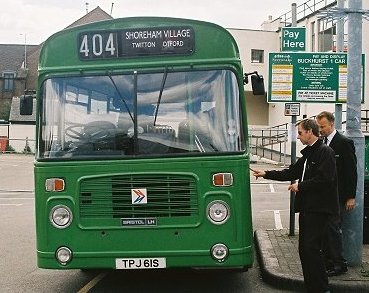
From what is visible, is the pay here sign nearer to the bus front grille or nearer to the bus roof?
the bus roof

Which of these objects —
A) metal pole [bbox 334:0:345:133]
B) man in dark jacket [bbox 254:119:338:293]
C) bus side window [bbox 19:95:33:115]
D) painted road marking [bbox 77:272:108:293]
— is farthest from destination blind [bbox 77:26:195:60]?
metal pole [bbox 334:0:345:133]

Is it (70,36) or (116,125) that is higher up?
(70,36)

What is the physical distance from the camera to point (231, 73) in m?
6.88

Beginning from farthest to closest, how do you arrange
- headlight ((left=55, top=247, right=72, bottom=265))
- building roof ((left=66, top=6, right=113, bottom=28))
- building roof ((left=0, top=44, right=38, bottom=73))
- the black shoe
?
building roof ((left=0, top=44, right=38, bottom=73)) → building roof ((left=66, top=6, right=113, bottom=28)) → the black shoe → headlight ((left=55, top=247, right=72, bottom=265))

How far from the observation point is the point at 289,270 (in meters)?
7.82

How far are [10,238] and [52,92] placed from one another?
568 cm

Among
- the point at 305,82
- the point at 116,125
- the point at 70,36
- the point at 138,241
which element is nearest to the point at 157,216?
the point at 138,241

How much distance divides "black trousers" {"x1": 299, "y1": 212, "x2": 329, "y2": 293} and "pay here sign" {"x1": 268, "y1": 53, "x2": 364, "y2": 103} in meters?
3.54

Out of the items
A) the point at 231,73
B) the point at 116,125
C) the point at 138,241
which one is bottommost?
the point at 138,241

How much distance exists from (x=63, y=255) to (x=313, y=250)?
261 centimetres

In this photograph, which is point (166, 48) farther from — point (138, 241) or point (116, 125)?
point (138, 241)

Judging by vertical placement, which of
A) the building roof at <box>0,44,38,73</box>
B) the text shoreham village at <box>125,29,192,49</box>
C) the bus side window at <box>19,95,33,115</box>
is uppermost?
the building roof at <box>0,44,38,73</box>

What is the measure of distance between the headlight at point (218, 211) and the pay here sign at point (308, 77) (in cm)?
376

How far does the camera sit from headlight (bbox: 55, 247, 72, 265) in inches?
267
